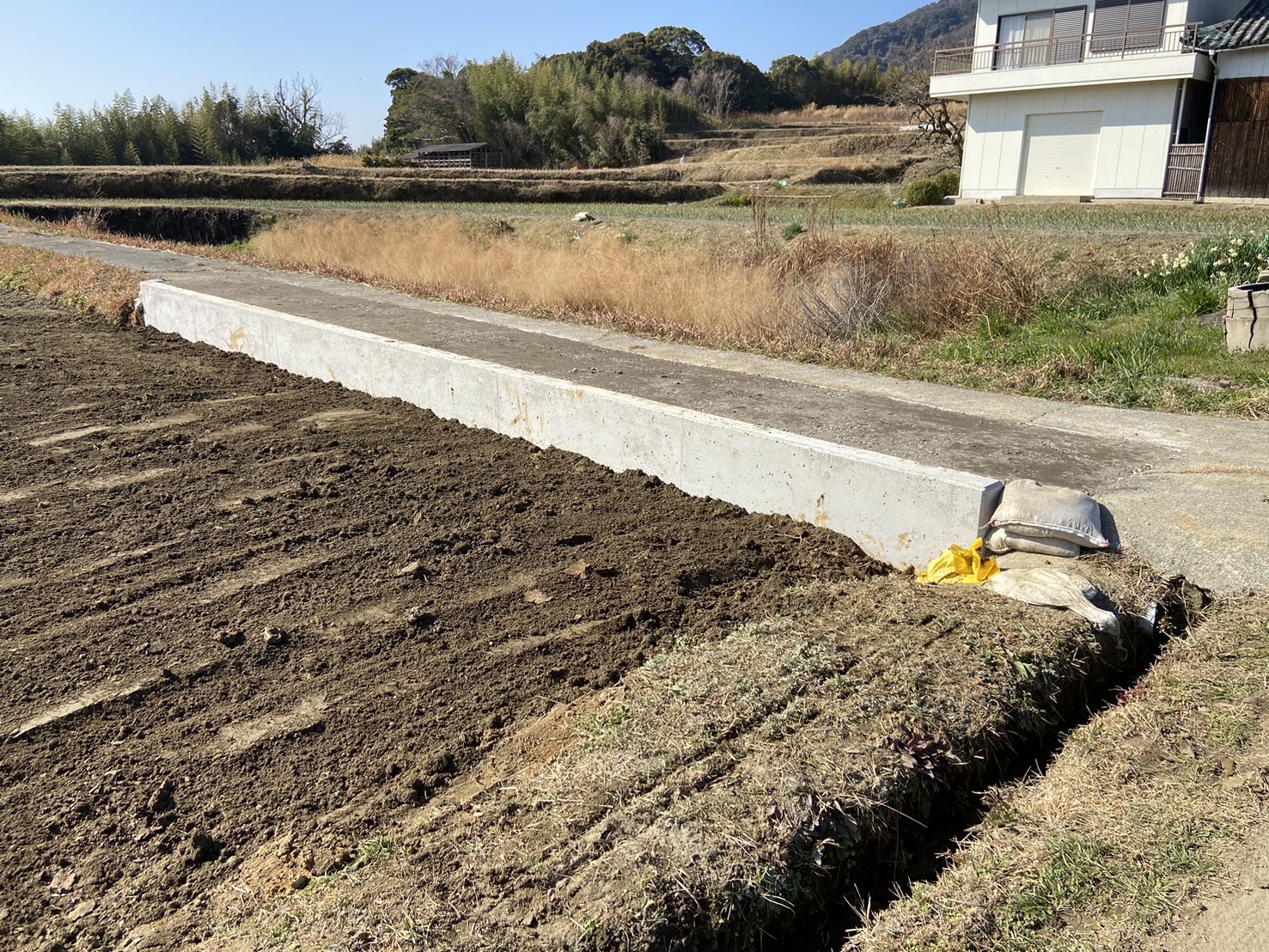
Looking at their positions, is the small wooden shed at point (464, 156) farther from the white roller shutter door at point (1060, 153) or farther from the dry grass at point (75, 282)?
the dry grass at point (75, 282)

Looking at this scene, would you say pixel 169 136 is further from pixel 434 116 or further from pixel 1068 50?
pixel 1068 50

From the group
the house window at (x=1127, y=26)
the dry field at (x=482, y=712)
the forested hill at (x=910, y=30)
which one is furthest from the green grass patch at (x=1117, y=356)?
the forested hill at (x=910, y=30)

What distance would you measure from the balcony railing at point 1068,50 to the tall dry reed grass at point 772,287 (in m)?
16.1

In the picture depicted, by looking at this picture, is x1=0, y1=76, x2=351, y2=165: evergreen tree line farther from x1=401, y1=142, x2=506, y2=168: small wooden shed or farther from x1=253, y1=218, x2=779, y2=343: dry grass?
x1=253, y1=218, x2=779, y2=343: dry grass

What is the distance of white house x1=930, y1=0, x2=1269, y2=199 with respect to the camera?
21.2 m

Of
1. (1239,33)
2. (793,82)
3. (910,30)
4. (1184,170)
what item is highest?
(910,30)

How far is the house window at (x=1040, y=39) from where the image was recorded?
78.8 feet

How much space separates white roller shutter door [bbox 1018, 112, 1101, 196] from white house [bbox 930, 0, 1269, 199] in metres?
0.02

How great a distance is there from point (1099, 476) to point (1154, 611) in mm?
1033

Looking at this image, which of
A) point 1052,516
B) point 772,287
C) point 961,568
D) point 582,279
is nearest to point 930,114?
point 582,279

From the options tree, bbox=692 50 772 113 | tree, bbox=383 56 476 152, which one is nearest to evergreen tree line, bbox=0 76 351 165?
tree, bbox=383 56 476 152

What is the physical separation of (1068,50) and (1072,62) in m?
0.42

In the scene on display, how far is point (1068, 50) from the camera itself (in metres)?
24.2

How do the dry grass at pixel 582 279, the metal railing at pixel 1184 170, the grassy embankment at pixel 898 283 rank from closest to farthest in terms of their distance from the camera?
the grassy embankment at pixel 898 283 < the dry grass at pixel 582 279 < the metal railing at pixel 1184 170
